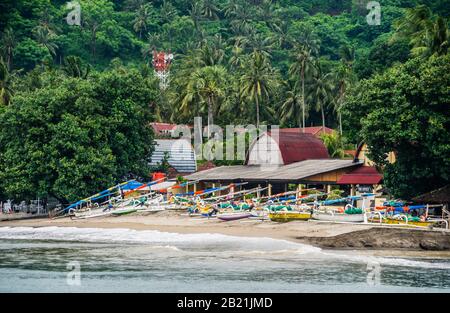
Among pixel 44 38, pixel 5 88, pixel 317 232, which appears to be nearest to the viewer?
pixel 317 232

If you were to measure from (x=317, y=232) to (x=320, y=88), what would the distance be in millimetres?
50123

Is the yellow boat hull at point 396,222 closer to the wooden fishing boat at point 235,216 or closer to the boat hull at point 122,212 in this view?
the wooden fishing boat at point 235,216

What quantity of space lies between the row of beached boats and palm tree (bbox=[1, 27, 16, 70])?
64.1 meters

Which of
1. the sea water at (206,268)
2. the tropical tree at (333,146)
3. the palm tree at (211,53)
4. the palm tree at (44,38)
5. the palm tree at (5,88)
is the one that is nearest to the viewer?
the sea water at (206,268)

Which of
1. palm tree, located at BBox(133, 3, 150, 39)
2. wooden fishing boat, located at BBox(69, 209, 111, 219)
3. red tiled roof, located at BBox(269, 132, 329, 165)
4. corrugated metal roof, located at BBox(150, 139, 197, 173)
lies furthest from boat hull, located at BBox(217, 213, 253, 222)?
palm tree, located at BBox(133, 3, 150, 39)

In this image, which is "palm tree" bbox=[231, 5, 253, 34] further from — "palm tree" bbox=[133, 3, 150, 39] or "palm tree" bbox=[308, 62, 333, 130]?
"palm tree" bbox=[308, 62, 333, 130]

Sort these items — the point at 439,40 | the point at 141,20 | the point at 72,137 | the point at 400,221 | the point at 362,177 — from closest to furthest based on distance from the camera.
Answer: the point at 400,221 < the point at 439,40 < the point at 362,177 < the point at 72,137 < the point at 141,20

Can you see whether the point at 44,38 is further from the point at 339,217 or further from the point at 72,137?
the point at 339,217

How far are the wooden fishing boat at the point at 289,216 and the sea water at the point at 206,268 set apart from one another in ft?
14.5

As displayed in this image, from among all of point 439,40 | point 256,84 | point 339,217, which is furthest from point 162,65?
point 339,217

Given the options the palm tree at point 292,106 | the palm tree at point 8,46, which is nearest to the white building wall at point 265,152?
the palm tree at point 292,106

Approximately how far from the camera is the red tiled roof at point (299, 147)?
69188 mm

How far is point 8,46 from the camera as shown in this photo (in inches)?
4993

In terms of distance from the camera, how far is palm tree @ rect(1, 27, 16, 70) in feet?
413
